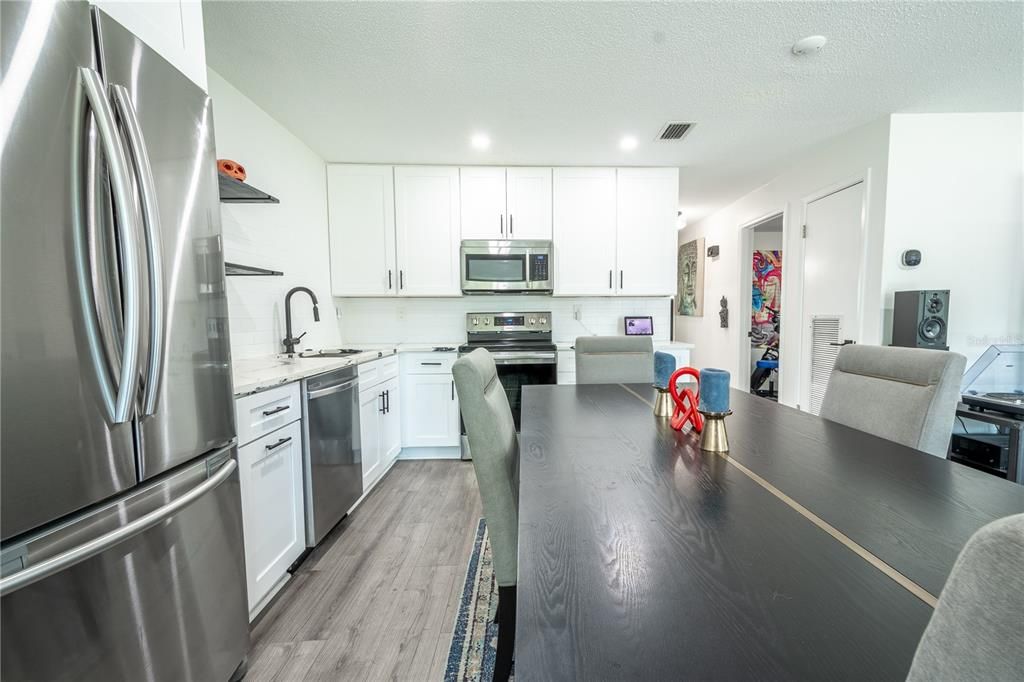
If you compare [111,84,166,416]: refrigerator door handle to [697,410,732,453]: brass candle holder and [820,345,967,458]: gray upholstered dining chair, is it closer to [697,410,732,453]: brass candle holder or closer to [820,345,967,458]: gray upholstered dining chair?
[697,410,732,453]: brass candle holder

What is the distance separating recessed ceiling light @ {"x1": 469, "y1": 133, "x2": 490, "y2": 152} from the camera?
2.74m

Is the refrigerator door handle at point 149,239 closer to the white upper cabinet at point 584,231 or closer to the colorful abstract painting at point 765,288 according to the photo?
the white upper cabinet at point 584,231

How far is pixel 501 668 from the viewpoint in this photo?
107 cm

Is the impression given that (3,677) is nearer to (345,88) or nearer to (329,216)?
(345,88)

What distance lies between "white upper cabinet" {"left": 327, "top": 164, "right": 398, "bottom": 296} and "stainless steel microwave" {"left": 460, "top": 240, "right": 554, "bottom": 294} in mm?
682

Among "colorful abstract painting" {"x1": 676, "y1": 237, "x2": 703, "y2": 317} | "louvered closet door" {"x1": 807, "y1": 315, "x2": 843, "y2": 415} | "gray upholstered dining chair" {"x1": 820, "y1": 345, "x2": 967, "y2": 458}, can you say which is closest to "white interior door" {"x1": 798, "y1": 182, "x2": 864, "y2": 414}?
"louvered closet door" {"x1": 807, "y1": 315, "x2": 843, "y2": 415}

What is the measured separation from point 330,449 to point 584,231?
263 cm

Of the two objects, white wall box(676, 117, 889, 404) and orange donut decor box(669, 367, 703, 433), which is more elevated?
white wall box(676, 117, 889, 404)

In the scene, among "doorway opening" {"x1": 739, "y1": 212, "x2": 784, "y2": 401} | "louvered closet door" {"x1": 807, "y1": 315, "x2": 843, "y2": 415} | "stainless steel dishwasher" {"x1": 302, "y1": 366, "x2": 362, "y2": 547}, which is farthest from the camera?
"doorway opening" {"x1": 739, "y1": 212, "x2": 784, "y2": 401}

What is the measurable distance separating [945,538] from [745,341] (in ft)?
14.1

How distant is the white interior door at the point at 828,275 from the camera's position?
9.06 ft

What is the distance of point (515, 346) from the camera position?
3271 mm

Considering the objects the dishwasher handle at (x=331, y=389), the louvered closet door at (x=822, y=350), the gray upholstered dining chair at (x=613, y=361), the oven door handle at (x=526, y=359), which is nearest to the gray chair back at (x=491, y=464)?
the dishwasher handle at (x=331, y=389)

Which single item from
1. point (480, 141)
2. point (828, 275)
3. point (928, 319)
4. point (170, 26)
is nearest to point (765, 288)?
point (828, 275)
